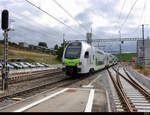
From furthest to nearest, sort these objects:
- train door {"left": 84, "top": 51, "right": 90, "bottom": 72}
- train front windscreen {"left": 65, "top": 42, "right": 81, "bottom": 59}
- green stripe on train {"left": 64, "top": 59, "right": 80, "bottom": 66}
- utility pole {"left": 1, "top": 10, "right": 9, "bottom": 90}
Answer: train door {"left": 84, "top": 51, "right": 90, "bottom": 72}, train front windscreen {"left": 65, "top": 42, "right": 81, "bottom": 59}, green stripe on train {"left": 64, "top": 59, "right": 80, "bottom": 66}, utility pole {"left": 1, "top": 10, "right": 9, "bottom": 90}

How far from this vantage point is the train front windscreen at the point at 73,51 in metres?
16.3

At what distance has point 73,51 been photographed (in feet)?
54.9

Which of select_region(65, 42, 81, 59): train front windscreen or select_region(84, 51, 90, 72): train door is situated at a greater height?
select_region(65, 42, 81, 59): train front windscreen

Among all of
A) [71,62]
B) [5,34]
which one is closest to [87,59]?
[71,62]

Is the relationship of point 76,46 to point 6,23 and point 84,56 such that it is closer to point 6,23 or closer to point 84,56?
point 84,56

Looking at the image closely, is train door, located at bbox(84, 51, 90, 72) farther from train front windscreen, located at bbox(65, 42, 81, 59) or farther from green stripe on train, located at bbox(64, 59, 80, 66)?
green stripe on train, located at bbox(64, 59, 80, 66)

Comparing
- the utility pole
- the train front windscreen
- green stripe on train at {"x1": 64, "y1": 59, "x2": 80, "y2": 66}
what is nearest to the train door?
the train front windscreen

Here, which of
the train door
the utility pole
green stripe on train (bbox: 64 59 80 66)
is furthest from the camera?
the train door

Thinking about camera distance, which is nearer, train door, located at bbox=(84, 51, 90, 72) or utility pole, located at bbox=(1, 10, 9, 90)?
utility pole, located at bbox=(1, 10, 9, 90)

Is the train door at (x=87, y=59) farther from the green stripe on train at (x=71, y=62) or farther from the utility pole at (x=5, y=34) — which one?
the utility pole at (x=5, y=34)

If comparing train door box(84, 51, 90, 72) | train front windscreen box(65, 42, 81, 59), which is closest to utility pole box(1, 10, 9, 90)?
train front windscreen box(65, 42, 81, 59)

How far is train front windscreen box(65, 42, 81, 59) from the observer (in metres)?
16.3

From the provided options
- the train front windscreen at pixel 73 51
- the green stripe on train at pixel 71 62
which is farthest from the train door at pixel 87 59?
the green stripe on train at pixel 71 62

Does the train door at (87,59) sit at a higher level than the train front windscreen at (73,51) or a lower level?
lower
